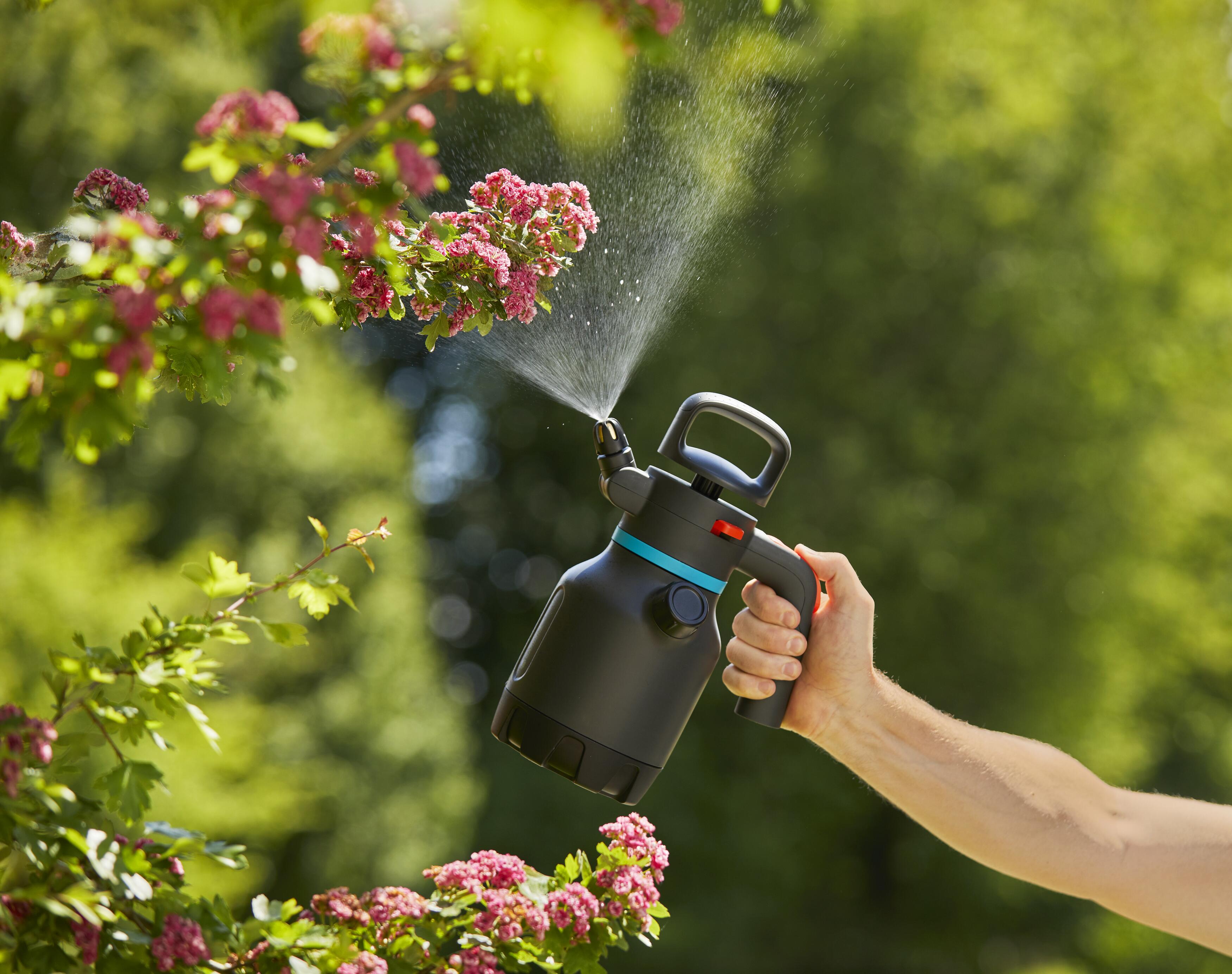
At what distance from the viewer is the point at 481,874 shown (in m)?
1.54

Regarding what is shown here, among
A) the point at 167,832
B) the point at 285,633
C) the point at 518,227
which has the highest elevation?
the point at 518,227

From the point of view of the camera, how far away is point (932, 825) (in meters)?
2.13

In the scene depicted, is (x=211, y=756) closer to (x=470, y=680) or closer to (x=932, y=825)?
(x=932, y=825)

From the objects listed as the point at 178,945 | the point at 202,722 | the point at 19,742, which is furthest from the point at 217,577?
the point at 178,945

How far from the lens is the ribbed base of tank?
1688 millimetres

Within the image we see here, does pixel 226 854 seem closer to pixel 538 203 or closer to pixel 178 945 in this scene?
pixel 178 945

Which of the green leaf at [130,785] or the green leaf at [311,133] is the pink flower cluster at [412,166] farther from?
the green leaf at [130,785]

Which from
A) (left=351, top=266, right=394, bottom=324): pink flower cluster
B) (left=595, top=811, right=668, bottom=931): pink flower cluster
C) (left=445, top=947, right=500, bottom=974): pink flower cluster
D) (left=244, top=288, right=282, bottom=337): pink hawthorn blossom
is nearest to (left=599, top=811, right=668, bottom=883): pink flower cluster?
(left=595, top=811, right=668, bottom=931): pink flower cluster

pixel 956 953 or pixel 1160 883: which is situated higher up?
pixel 1160 883

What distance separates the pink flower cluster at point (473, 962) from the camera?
1431mm

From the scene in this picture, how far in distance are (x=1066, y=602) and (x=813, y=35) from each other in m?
6.00

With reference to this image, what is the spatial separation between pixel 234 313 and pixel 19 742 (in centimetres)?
49

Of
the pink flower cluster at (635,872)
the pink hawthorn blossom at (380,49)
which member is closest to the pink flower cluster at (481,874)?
the pink flower cluster at (635,872)

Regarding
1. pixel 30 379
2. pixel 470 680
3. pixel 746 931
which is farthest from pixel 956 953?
pixel 30 379
